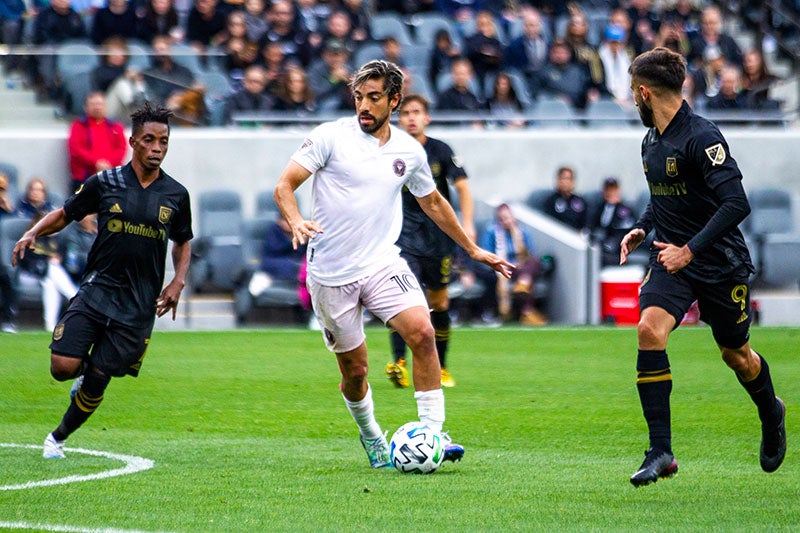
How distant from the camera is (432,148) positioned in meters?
10.9

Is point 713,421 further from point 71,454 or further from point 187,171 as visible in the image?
point 187,171

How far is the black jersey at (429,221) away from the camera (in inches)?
427

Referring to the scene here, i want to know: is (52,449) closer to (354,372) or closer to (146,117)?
(354,372)

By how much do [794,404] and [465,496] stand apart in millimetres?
4465

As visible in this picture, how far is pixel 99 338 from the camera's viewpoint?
303 inches

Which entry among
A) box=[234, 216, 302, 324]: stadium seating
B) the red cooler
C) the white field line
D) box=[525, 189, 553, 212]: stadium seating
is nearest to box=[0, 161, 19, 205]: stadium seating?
box=[234, 216, 302, 324]: stadium seating

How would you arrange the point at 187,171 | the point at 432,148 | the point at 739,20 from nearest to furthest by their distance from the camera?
the point at 432,148 → the point at 187,171 → the point at 739,20

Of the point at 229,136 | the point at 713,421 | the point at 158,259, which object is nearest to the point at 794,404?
the point at 713,421

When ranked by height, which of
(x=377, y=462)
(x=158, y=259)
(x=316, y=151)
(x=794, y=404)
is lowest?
(x=794, y=404)

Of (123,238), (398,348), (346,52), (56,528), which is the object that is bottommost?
(398,348)

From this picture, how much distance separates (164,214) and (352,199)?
4.17 ft

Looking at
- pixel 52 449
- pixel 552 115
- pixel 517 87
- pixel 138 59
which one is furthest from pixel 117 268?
pixel 517 87

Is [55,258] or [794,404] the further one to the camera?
[55,258]

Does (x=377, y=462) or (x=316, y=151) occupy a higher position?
(x=316, y=151)
